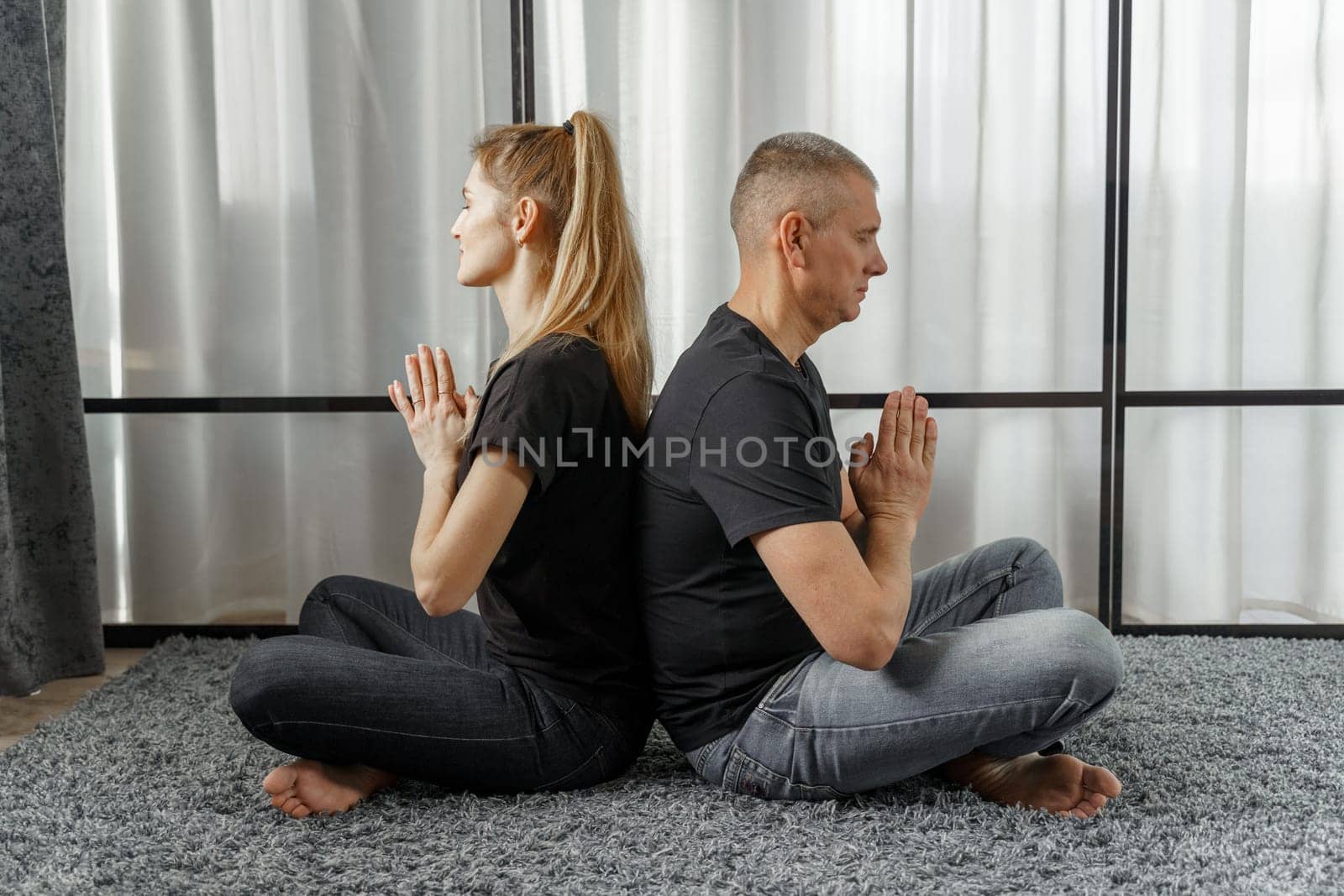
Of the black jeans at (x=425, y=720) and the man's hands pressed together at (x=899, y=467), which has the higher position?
the man's hands pressed together at (x=899, y=467)

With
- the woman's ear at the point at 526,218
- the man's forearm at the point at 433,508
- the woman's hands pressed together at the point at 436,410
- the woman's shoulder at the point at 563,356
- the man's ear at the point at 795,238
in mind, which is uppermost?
the woman's ear at the point at 526,218

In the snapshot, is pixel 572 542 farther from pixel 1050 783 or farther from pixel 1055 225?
pixel 1055 225

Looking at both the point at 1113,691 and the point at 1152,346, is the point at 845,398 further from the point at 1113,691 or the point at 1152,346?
the point at 1113,691

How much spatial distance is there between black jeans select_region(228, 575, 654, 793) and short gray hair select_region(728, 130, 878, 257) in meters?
0.76

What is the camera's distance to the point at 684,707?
1.58m

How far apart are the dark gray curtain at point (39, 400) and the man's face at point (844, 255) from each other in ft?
5.80

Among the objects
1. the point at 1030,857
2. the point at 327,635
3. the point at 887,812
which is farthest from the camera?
the point at 327,635

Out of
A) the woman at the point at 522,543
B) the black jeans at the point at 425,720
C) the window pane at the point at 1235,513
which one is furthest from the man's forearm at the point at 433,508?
the window pane at the point at 1235,513

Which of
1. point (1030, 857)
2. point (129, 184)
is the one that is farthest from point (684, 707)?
point (129, 184)

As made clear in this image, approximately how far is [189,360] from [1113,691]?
2.31 m

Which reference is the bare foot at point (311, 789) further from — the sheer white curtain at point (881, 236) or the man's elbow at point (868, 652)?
the sheer white curtain at point (881, 236)

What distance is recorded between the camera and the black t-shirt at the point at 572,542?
1.53 m

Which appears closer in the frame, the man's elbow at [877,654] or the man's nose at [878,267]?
the man's elbow at [877,654]

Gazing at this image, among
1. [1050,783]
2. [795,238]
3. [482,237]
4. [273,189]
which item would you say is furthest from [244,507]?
[1050,783]
